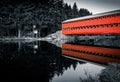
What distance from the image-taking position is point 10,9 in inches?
2030

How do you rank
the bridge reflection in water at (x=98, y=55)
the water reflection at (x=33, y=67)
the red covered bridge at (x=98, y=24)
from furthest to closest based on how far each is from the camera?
1. the red covered bridge at (x=98, y=24)
2. the bridge reflection in water at (x=98, y=55)
3. the water reflection at (x=33, y=67)

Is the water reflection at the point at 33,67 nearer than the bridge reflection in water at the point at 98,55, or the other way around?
the water reflection at the point at 33,67

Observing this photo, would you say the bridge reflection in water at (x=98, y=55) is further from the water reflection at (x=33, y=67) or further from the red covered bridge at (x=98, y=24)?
the red covered bridge at (x=98, y=24)

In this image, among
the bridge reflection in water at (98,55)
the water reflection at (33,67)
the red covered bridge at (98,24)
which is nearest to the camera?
the water reflection at (33,67)

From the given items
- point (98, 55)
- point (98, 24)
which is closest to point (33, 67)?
point (98, 55)

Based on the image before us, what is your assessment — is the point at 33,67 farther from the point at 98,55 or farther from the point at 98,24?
the point at 98,24

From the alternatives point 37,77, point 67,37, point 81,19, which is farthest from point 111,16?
Answer: point 37,77

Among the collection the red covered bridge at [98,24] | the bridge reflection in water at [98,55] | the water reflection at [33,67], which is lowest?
the water reflection at [33,67]

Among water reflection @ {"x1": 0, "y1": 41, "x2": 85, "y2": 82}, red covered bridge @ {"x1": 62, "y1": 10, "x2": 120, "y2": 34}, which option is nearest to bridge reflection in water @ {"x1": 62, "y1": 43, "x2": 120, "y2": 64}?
water reflection @ {"x1": 0, "y1": 41, "x2": 85, "y2": 82}

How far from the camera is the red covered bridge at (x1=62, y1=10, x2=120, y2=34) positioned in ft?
86.9

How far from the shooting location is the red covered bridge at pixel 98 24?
26500 millimetres

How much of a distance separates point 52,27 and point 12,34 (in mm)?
10534

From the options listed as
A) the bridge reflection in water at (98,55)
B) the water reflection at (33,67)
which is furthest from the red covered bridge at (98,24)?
the water reflection at (33,67)

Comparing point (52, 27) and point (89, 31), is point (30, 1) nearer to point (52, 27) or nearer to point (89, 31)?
point (52, 27)
